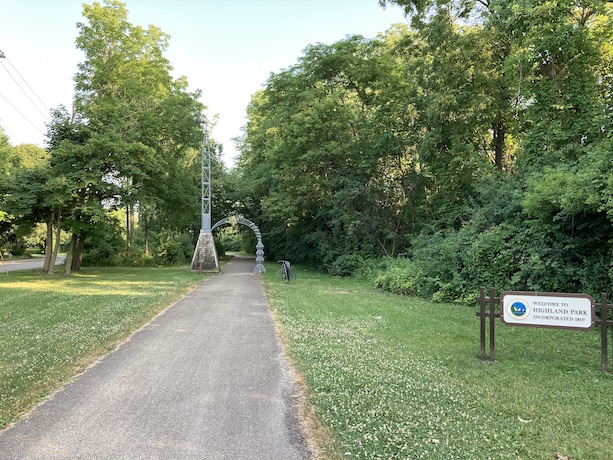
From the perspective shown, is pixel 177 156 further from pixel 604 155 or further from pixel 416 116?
pixel 604 155

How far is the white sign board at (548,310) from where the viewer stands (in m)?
5.38

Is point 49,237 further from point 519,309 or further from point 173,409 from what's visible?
point 519,309

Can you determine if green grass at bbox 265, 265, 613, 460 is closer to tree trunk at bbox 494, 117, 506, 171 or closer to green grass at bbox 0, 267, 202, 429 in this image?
green grass at bbox 0, 267, 202, 429

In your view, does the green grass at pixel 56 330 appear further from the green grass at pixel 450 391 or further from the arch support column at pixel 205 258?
the arch support column at pixel 205 258

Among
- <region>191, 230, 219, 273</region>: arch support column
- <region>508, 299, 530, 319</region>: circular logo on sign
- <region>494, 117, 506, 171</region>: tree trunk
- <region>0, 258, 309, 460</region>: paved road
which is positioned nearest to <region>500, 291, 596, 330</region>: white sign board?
<region>508, 299, 530, 319</region>: circular logo on sign

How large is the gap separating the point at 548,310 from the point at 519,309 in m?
0.35

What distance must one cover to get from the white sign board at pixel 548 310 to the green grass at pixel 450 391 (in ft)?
2.05

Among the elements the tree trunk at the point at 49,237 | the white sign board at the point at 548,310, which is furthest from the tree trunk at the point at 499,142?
the tree trunk at the point at 49,237

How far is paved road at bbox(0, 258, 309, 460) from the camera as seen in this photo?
11.1ft

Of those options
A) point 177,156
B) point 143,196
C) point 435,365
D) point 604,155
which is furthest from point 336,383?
point 177,156

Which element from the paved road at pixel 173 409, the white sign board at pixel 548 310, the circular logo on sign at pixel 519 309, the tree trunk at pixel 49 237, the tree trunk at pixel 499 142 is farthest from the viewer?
the tree trunk at pixel 49 237

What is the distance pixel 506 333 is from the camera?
25.6 feet

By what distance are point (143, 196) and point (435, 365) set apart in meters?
20.6

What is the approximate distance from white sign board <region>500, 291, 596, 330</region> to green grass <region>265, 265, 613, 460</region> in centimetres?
63
